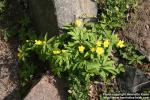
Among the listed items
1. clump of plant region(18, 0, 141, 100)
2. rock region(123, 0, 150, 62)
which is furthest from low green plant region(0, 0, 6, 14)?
rock region(123, 0, 150, 62)

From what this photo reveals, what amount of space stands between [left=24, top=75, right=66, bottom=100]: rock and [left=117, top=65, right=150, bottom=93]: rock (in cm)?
108

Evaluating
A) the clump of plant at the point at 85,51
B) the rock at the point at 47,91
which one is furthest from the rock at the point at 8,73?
the clump of plant at the point at 85,51

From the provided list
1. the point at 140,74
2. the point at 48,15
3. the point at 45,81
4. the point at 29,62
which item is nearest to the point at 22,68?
the point at 29,62

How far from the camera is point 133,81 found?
5902mm

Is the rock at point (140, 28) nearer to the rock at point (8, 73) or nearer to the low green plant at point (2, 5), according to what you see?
the rock at point (8, 73)

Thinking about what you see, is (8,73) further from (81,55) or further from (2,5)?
(81,55)

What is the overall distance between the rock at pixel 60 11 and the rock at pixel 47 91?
0.91 meters

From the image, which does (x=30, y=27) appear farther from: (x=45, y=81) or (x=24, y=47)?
(x=45, y=81)

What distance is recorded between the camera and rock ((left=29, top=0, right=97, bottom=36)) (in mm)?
6273

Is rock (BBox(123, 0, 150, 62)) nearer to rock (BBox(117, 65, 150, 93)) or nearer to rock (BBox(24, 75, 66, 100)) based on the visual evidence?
rock (BBox(117, 65, 150, 93))

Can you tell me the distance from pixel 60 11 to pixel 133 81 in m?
1.77

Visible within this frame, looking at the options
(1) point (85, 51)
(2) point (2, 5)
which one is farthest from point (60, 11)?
(2) point (2, 5)

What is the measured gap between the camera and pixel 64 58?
5930 millimetres

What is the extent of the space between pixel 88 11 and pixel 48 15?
74cm
